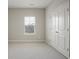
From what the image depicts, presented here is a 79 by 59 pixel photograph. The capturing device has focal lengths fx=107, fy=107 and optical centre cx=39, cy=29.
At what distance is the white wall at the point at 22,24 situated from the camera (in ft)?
28.6

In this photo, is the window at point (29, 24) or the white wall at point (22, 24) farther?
the window at point (29, 24)

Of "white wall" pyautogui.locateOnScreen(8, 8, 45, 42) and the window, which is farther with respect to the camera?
the window

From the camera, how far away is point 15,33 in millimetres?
8719

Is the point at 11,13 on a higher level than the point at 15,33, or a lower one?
higher

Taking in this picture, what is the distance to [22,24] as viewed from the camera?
8.81 metres

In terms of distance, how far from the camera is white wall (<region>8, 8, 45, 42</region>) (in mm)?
8703

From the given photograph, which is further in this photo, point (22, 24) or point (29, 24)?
point (29, 24)

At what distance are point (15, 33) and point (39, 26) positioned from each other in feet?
6.69
